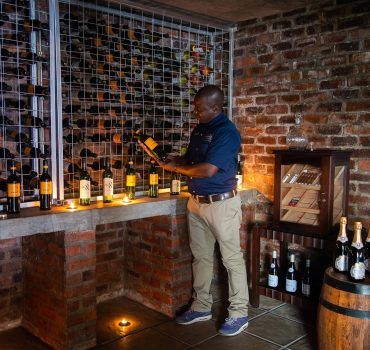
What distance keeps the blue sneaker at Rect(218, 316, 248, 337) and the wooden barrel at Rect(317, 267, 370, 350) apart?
2.25ft

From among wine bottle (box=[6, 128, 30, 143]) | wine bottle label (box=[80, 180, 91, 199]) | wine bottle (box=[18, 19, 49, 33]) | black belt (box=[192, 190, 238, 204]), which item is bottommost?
black belt (box=[192, 190, 238, 204])

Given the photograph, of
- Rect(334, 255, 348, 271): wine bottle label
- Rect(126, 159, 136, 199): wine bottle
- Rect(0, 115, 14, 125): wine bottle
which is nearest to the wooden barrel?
Rect(334, 255, 348, 271): wine bottle label

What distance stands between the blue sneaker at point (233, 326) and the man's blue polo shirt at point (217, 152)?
0.93 meters

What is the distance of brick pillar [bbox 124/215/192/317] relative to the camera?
3.35 metres

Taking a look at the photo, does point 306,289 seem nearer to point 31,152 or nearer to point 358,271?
point 358,271

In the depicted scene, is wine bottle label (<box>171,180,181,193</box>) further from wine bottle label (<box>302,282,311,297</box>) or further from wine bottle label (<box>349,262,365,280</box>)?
wine bottle label (<box>349,262,365,280</box>)

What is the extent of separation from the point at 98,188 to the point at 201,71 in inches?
58.3

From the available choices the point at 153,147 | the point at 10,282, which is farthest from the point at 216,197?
the point at 10,282

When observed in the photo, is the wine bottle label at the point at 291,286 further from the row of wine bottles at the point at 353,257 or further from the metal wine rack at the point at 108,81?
the metal wine rack at the point at 108,81

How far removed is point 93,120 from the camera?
3.40 m

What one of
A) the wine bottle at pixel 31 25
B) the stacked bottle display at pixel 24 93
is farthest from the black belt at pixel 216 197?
the wine bottle at pixel 31 25

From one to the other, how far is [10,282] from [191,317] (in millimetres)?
1357

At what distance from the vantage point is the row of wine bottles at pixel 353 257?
2.55 meters

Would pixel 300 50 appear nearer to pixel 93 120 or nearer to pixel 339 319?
pixel 93 120
